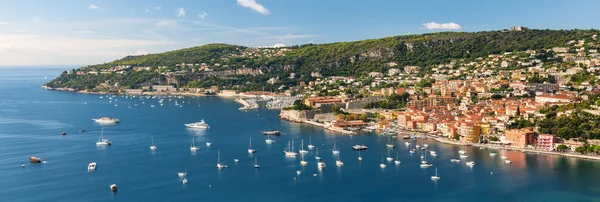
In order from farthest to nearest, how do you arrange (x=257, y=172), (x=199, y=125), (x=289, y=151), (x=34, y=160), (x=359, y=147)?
(x=199, y=125) < (x=359, y=147) < (x=289, y=151) < (x=34, y=160) < (x=257, y=172)

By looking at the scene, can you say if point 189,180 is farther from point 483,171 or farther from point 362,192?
point 483,171

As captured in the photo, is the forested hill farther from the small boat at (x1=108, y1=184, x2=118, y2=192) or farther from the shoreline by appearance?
the small boat at (x1=108, y1=184, x2=118, y2=192)

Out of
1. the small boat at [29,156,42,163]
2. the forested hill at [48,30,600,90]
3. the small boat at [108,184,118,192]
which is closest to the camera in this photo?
the small boat at [108,184,118,192]

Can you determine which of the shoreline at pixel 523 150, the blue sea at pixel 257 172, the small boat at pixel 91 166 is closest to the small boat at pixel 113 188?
the blue sea at pixel 257 172

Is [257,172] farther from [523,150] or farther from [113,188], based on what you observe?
[523,150]

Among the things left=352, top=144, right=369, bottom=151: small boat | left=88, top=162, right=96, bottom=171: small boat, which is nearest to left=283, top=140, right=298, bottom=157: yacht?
left=352, top=144, right=369, bottom=151: small boat

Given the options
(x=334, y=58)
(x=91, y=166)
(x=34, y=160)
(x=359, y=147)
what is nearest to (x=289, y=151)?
(x=359, y=147)

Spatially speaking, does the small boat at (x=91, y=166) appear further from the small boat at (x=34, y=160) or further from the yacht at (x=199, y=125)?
the yacht at (x=199, y=125)
